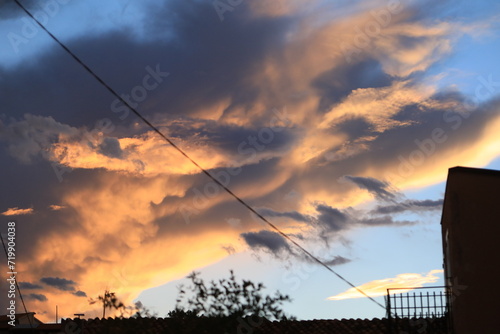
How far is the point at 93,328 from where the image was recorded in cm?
2805

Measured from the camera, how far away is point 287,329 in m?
25.0

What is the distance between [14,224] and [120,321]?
27.2ft

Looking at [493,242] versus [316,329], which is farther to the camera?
[316,329]

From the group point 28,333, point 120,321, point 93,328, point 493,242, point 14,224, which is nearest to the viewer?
point 493,242

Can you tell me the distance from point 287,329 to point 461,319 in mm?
9134

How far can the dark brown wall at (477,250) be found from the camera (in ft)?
53.4

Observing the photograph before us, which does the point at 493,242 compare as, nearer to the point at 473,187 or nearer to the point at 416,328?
the point at 473,187

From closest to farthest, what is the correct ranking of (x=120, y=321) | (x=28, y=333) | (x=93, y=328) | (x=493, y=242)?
(x=493, y=242), (x=120, y=321), (x=93, y=328), (x=28, y=333)

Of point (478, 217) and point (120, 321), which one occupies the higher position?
point (478, 217)

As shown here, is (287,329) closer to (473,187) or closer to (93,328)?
(93,328)

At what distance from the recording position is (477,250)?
54.6ft

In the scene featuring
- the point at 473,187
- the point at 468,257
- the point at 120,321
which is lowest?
the point at 120,321

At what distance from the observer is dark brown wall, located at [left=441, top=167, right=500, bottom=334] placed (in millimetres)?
16281

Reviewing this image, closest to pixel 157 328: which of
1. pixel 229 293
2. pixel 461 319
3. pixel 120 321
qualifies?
pixel 120 321
